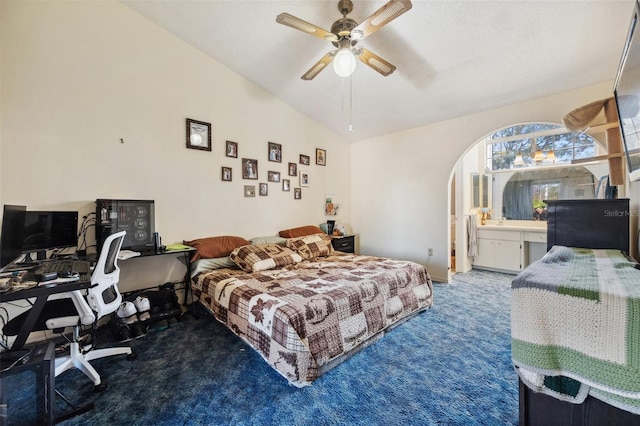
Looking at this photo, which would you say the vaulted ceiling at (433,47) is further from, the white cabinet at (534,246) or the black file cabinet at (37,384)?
the black file cabinet at (37,384)

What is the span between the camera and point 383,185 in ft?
15.6

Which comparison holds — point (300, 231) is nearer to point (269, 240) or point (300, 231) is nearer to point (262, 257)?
point (269, 240)

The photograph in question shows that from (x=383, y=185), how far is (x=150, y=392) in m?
4.19

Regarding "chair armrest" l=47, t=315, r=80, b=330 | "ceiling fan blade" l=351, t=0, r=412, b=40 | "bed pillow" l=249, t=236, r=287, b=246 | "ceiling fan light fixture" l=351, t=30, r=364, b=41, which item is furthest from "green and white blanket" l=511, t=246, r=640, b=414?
"bed pillow" l=249, t=236, r=287, b=246

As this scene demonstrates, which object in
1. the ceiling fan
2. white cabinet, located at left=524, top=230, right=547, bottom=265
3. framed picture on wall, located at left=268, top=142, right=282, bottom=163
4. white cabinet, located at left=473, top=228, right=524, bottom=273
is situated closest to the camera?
the ceiling fan

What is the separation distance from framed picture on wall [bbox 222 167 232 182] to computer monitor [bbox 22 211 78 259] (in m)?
1.57

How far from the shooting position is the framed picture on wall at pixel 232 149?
3545 mm

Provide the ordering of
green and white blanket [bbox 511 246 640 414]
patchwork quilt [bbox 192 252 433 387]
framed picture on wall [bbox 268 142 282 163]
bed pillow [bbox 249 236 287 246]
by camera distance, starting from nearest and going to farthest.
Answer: green and white blanket [bbox 511 246 640 414]
patchwork quilt [bbox 192 252 433 387]
bed pillow [bbox 249 236 287 246]
framed picture on wall [bbox 268 142 282 163]

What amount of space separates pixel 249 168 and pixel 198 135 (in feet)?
2.59

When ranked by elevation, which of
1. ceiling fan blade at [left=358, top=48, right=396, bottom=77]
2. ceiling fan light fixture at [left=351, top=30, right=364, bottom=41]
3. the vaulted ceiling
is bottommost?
ceiling fan blade at [left=358, top=48, right=396, bottom=77]

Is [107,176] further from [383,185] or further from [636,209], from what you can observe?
[636,209]

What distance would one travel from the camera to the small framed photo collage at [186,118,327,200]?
3.27 meters

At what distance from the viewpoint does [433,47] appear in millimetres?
2600

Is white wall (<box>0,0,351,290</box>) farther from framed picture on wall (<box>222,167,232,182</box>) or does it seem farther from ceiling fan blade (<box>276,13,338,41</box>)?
ceiling fan blade (<box>276,13,338,41</box>)
